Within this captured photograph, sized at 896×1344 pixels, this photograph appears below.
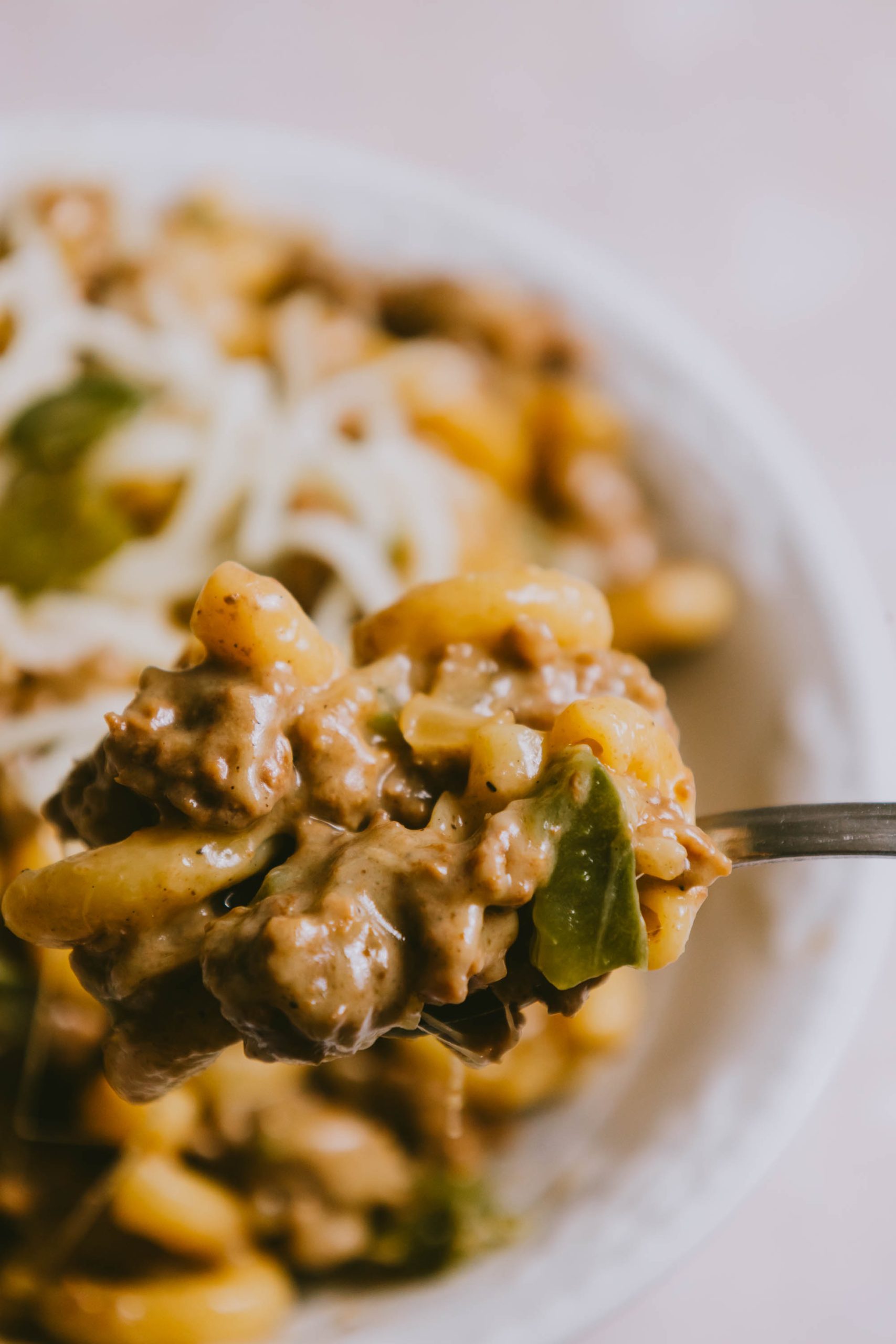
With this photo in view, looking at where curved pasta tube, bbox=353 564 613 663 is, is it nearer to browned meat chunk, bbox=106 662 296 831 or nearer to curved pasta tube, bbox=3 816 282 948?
browned meat chunk, bbox=106 662 296 831

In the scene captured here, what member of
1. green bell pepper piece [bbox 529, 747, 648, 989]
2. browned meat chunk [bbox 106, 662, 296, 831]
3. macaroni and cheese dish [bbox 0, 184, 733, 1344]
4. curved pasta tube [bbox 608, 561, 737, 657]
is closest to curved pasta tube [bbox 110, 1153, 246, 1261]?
macaroni and cheese dish [bbox 0, 184, 733, 1344]

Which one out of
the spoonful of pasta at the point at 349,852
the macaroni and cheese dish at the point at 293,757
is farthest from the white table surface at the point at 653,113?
the spoonful of pasta at the point at 349,852

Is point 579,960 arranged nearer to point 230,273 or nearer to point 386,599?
point 386,599

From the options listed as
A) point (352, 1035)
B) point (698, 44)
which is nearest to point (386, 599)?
point (352, 1035)

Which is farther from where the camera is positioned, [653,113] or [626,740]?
[653,113]

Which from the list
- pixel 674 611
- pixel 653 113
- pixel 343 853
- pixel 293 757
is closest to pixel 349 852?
pixel 343 853

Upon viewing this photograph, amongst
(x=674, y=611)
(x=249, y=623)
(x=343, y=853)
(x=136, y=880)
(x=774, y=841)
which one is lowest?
(x=136, y=880)

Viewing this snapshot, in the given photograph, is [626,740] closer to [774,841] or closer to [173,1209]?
[774,841]
